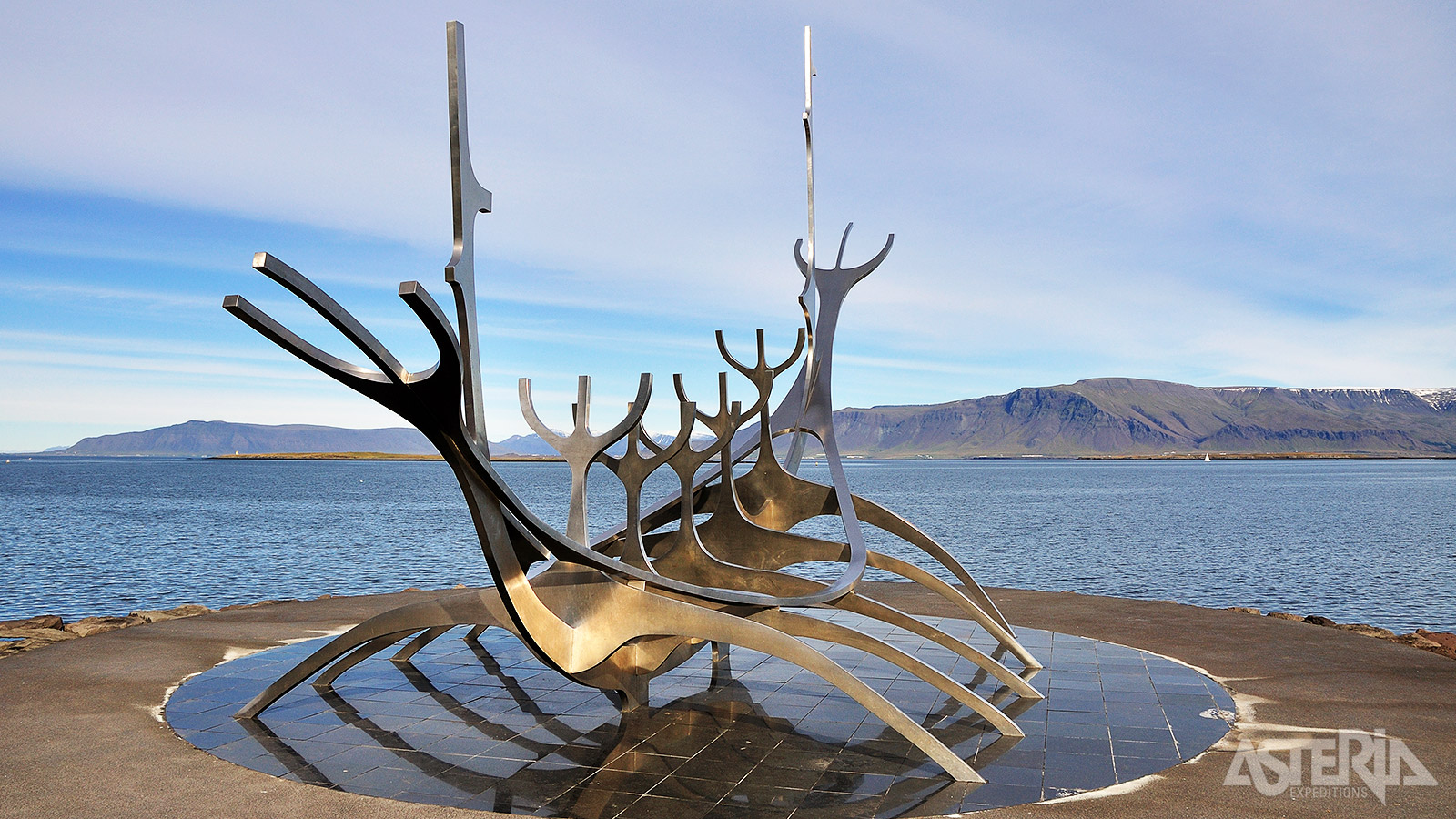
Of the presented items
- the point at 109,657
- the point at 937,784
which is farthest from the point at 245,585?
the point at 937,784

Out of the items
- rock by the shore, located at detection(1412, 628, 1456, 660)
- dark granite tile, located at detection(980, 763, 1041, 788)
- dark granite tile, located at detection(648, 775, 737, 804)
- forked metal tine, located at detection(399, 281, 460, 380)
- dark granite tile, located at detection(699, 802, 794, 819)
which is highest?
forked metal tine, located at detection(399, 281, 460, 380)

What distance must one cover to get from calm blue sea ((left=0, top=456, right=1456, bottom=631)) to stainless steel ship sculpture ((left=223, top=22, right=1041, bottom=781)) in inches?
716

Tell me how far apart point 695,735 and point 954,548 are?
35562mm

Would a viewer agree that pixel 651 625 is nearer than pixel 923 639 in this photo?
Yes

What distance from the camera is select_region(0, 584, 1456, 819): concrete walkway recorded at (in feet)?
26.3

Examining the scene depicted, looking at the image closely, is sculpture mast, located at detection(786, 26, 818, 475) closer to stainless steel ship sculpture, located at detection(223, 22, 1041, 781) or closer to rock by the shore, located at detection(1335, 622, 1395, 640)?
stainless steel ship sculpture, located at detection(223, 22, 1041, 781)

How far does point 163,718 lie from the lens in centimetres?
1038

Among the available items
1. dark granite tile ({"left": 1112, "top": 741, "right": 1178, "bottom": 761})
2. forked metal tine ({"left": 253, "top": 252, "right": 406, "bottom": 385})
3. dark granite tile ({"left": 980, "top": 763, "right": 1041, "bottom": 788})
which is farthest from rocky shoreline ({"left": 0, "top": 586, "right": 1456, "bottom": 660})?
forked metal tine ({"left": 253, "top": 252, "right": 406, "bottom": 385})

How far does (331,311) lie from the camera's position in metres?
7.13

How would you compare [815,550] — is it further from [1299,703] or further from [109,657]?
[109,657]

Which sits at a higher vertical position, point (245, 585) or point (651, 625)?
point (651, 625)

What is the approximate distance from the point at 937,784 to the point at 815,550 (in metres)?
4.31

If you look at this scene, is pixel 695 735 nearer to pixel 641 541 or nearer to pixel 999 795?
pixel 641 541

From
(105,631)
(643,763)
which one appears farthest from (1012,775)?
(105,631)
